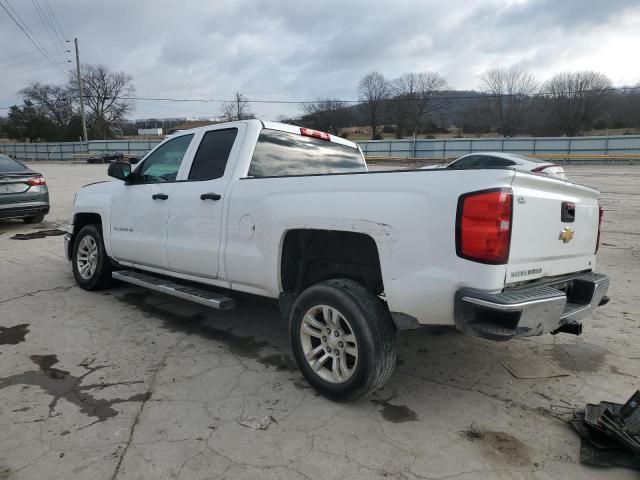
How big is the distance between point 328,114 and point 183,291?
202 ft

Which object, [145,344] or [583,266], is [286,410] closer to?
[145,344]

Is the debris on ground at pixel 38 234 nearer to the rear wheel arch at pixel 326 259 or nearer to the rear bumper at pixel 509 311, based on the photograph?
the rear wheel arch at pixel 326 259

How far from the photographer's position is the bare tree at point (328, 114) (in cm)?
6278

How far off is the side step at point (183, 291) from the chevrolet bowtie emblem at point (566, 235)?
2.45 meters

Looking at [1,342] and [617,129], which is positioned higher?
[617,129]

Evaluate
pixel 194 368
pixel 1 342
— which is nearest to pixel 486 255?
pixel 194 368

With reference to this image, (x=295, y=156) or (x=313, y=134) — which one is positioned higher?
(x=313, y=134)

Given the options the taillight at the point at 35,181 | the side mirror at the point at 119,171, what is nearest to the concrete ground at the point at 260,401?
the side mirror at the point at 119,171

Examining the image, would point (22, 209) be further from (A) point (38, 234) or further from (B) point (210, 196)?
(B) point (210, 196)

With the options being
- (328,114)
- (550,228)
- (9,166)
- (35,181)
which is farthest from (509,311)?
(328,114)

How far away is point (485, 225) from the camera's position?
100 inches

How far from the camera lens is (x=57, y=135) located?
73375mm

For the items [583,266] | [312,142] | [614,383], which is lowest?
[614,383]

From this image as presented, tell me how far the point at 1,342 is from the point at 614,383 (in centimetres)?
503
